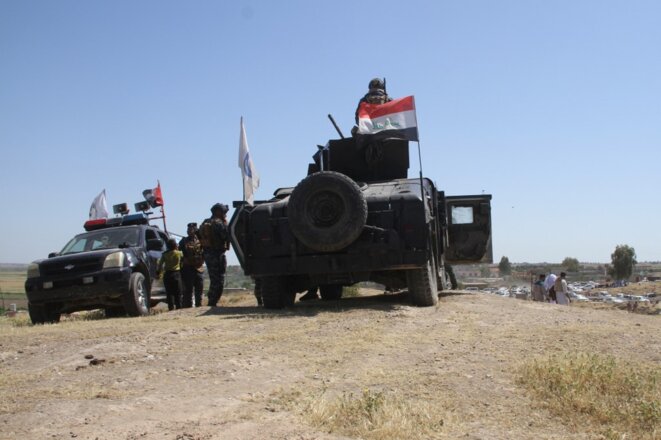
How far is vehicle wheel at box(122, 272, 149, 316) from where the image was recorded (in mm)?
10789

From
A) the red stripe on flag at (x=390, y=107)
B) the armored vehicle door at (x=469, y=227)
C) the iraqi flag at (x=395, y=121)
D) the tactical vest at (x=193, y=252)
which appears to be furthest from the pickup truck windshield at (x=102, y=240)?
the armored vehicle door at (x=469, y=227)

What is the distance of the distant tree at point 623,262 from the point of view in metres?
63.1

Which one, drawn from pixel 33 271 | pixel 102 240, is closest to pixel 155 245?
pixel 102 240

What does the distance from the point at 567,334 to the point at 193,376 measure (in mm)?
4178

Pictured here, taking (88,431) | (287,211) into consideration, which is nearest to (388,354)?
(88,431)

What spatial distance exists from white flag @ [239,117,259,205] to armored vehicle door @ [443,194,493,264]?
356 cm

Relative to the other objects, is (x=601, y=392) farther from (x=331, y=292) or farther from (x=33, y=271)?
(x=331, y=292)

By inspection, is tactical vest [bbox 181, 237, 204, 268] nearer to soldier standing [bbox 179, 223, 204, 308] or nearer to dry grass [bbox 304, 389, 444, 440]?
soldier standing [bbox 179, 223, 204, 308]

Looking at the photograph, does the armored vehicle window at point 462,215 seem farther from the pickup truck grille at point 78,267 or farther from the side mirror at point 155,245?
the pickup truck grille at point 78,267

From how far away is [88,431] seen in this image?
3.99 meters

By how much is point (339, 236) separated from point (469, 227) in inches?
164

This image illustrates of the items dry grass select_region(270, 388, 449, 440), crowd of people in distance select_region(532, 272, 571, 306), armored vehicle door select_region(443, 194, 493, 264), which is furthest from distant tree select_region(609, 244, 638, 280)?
dry grass select_region(270, 388, 449, 440)

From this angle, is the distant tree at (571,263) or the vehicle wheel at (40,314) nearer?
the vehicle wheel at (40,314)

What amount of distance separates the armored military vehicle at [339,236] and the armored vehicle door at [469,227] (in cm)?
175
